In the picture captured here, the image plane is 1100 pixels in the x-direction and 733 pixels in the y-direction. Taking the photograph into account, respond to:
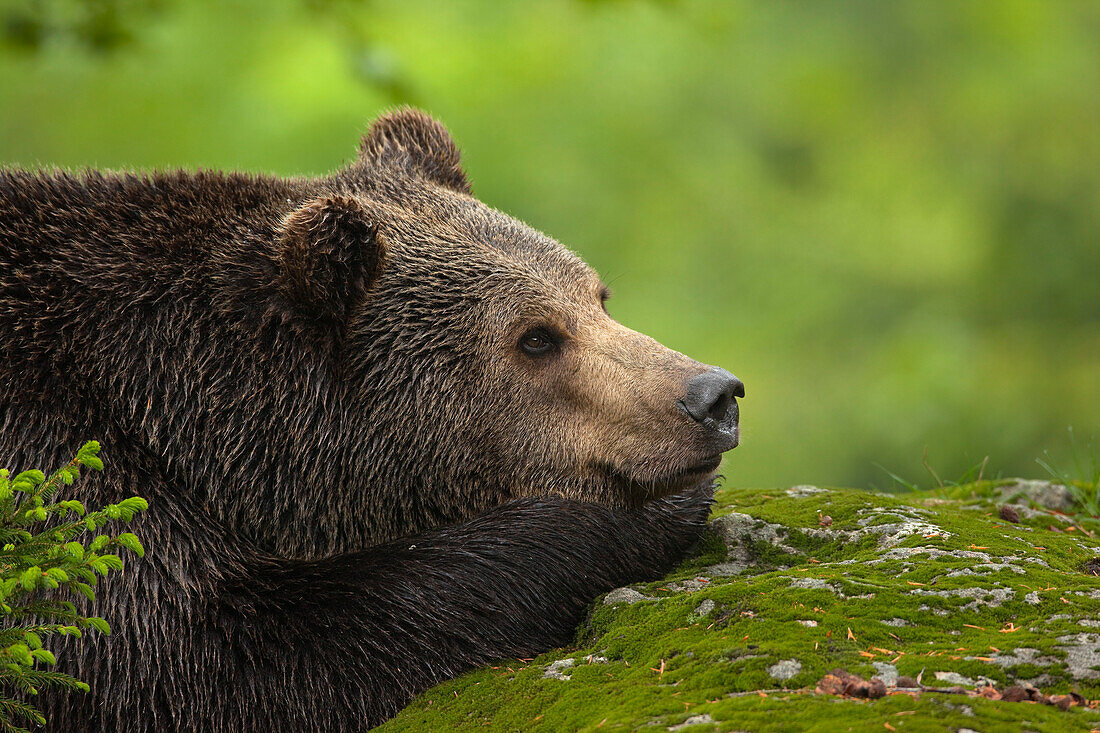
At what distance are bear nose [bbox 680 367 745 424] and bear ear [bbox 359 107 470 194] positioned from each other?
2.10 meters

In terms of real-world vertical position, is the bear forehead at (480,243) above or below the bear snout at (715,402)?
above

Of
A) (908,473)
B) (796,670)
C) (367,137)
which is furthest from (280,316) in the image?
(908,473)

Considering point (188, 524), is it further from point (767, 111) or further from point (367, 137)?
point (767, 111)

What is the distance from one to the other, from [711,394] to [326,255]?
1717 mm

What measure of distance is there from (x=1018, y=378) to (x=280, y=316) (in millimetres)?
10404

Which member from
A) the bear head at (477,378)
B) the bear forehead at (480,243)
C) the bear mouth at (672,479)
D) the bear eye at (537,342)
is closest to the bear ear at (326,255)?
the bear head at (477,378)

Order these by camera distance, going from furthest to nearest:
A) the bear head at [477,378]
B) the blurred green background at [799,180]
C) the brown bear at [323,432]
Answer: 1. the blurred green background at [799,180]
2. the bear head at [477,378]
3. the brown bear at [323,432]

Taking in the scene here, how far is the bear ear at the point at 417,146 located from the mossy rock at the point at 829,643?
2.47m

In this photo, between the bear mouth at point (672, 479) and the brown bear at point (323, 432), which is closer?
the brown bear at point (323, 432)

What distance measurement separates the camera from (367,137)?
6.13m

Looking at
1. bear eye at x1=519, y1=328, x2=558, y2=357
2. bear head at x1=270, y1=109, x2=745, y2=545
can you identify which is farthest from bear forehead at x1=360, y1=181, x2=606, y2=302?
bear eye at x1=519, y1=328, x2=558, y2=357

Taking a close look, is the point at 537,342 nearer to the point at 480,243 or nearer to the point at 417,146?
the point at 480,243

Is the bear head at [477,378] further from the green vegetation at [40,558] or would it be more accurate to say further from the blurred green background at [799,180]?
the blurred green background at [799,180]

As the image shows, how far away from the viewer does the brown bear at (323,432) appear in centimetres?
421
